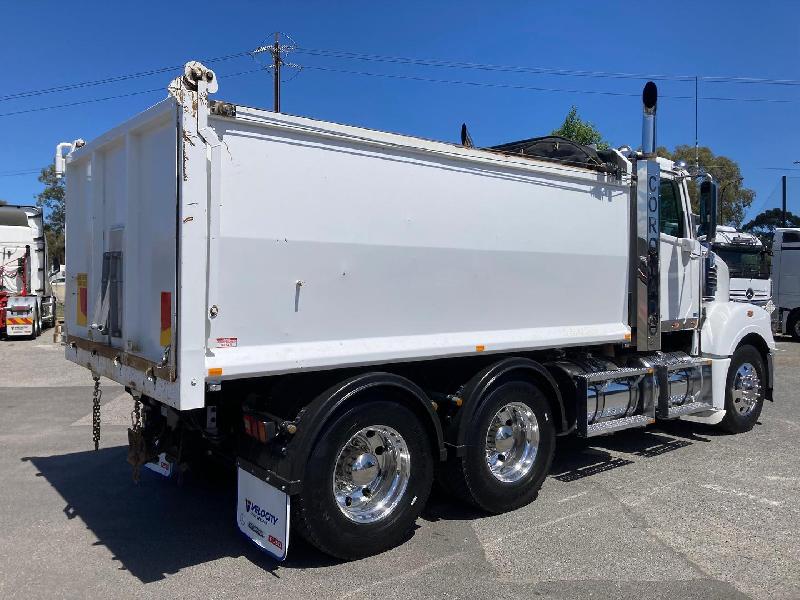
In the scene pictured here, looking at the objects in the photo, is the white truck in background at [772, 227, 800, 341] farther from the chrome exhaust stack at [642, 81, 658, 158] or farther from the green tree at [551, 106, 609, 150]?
the chrome exhaust stack at [642, 81, 658, 158]

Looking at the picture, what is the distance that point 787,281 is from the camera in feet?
69.9

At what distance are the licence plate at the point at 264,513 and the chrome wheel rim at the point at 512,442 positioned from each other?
6.02 feet

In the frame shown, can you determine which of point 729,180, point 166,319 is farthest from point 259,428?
point 729,180

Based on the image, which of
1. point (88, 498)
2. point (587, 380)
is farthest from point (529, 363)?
point (88, 498)

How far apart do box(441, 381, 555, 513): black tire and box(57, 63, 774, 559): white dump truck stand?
0.02 meters

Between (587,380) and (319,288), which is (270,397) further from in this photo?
(587,380)

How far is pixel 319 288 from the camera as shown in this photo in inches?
167

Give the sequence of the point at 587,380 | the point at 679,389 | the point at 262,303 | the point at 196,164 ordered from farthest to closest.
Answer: the point at 679,389 → the point at 587,380 → the point at 262,303 → the point at 196,164

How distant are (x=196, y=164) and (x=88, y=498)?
131 inches

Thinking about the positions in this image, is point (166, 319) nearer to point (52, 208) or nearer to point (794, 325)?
point (794, 325)

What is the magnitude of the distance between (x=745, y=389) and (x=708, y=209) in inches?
91.7

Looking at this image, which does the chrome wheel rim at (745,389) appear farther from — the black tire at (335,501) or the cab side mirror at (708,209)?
the black tire at (335,501)

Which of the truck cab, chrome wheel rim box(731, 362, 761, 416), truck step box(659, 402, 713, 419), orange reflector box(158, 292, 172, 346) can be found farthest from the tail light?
chrome wheel rim box(731, 362, 761, 416)

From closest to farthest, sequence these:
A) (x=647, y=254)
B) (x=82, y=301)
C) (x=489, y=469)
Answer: (x=489, y=469)
(x=82, y=301)
(x=647, y=254)
